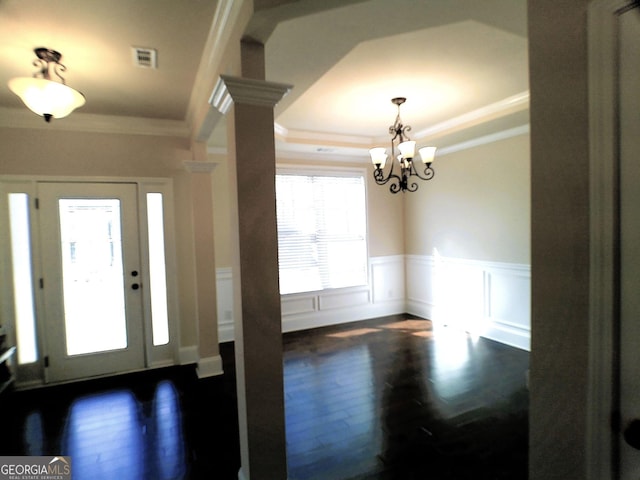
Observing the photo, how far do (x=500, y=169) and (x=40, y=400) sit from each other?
5482 millimetres

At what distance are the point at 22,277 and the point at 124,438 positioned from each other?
6.62ft

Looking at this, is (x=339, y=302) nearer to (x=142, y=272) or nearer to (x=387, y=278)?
(x=387, y=278)

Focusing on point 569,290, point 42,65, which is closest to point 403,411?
point 569,290

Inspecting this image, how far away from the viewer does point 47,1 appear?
1.64 m

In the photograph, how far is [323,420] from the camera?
2.54 m

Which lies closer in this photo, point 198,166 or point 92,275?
point 198,166

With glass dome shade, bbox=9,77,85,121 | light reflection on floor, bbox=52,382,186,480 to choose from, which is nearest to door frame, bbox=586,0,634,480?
light reflection on floor, bbox=52,382,186,480

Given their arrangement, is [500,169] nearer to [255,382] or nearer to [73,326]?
[255,382]

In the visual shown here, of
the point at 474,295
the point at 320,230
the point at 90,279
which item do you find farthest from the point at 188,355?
the point at 474,295

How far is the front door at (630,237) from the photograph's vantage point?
645mm

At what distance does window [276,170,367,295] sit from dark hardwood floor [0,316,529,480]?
1387 mm

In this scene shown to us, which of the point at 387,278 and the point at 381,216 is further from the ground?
the point at 381,216

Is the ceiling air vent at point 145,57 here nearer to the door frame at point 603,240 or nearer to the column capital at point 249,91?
the column capital at point 249,91

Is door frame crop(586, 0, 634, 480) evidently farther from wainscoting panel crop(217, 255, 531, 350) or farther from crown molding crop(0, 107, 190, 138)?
crown molding crop(0, 107, 190, 138)
